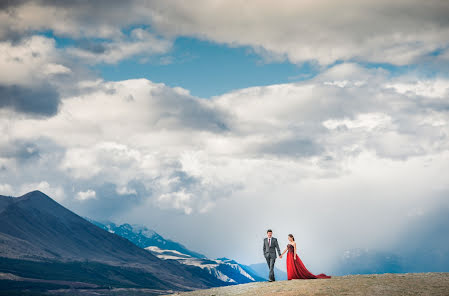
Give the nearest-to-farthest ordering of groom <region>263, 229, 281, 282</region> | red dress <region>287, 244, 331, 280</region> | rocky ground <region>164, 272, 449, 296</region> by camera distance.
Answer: rocky ground <region>164, 272, 449, 296</region>, groom <region>263, 229, 281, 282</region>, red dress <region>287, 244, 331, 280</region>

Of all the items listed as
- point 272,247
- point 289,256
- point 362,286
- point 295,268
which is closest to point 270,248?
point 272,247

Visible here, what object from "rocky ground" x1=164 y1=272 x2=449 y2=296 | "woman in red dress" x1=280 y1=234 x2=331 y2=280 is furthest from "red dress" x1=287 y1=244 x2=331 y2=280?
"rocky ground" x1=164 y1=272 x2=449 y2=296

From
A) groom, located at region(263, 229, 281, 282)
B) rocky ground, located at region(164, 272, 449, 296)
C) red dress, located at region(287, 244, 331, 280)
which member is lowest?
rocky ground, located at region(164, 272, 449, 296)

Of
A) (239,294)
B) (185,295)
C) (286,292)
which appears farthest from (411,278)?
(185,295)

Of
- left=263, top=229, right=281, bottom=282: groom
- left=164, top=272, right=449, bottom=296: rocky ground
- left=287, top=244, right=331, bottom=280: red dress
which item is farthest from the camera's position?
left=287, top=244, right=331, bottom=280: red dress

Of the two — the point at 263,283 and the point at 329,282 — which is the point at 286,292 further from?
the point at 263,283

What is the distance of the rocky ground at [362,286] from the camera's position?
3928 cm

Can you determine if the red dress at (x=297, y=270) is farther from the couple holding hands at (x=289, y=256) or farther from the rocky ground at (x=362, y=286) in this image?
the rocky ground at (x=362, y=286)

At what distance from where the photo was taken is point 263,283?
49219 millimetres

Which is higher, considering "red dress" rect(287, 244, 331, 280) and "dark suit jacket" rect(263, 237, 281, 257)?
"dark suit jacket" rect(263, 237, 281, 257)

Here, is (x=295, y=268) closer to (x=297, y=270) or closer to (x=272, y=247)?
(x=297, y=270)

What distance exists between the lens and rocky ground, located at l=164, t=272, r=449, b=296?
3928 centimetres

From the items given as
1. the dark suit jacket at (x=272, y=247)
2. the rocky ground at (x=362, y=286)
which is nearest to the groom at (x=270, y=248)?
the dark suit jacket at (x=272, y=247)

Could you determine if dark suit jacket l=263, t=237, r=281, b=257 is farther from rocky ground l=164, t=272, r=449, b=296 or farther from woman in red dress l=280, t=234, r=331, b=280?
rocky ground l=164, t=272, r=449, b=296
